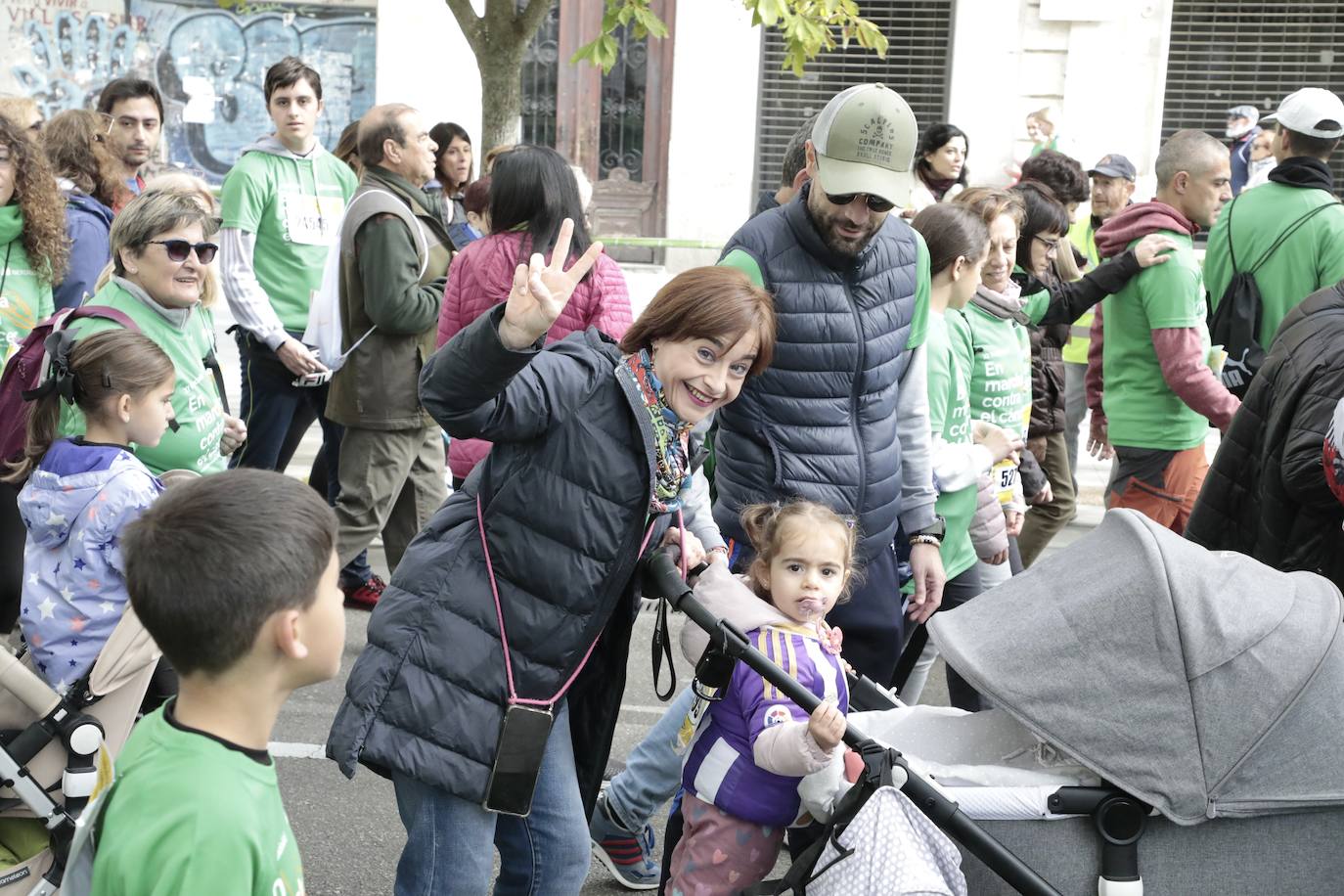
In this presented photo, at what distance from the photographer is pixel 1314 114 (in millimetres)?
5711

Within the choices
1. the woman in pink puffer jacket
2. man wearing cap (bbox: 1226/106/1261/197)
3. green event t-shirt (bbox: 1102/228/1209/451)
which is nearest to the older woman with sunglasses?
the woman in pink puffer jacket

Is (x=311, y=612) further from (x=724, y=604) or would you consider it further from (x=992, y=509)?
(x=992, y=509)

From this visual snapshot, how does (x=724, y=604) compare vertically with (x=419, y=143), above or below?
below

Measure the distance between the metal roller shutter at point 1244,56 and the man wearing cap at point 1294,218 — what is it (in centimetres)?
910

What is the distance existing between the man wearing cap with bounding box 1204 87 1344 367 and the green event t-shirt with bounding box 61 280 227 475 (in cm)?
382

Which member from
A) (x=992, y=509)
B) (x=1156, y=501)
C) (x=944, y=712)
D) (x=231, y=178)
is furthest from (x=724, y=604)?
(x=231, y=178)

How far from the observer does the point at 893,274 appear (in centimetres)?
387

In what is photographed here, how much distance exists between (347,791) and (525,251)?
1.76m

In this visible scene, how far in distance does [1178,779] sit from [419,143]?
4.11m

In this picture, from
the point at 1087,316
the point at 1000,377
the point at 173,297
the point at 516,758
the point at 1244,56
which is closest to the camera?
the point at 516,758

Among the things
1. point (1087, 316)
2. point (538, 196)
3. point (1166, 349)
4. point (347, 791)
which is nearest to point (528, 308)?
point (538, 196)

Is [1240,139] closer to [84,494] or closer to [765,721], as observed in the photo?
[765,721]

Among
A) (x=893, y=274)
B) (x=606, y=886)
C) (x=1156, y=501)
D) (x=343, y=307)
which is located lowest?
(x=606, y=886)

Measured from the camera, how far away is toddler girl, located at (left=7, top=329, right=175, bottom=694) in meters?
3.59
